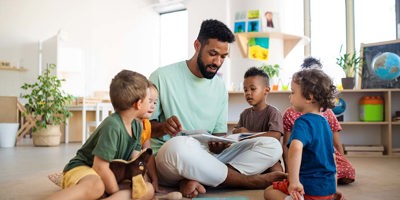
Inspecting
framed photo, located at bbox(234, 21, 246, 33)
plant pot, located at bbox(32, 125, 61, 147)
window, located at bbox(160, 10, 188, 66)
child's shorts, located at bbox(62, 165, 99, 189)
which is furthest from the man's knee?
window, located at bbox(160, 10, 188, 66)

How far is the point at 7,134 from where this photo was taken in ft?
16.0

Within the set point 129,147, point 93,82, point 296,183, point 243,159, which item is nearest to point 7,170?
point 129,147

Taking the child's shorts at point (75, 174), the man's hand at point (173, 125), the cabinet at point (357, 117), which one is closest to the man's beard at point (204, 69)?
the man's hand at point (173, 125)

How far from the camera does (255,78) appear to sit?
2.36 m

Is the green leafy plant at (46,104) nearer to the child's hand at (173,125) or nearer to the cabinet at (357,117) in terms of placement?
the cabinet at (357,117)

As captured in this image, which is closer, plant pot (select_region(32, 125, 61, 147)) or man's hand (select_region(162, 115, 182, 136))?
man's hand (select_region(162, 115, 182, 136))

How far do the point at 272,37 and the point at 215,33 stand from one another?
3023 mm

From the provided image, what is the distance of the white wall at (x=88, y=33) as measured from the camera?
691 centimetres

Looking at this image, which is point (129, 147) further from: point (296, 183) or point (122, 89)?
point (296, 183)

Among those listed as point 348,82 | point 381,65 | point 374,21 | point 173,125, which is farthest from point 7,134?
point 374,21

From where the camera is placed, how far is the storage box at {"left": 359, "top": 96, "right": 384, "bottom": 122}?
4066mm

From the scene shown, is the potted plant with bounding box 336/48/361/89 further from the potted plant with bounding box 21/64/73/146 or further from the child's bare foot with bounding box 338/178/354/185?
the potted plant with bounding box 21/64/73/146

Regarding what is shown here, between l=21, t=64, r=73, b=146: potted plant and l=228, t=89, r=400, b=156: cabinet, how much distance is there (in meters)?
2.39

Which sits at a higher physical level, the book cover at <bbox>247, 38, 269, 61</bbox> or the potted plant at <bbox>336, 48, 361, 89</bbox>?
the book cover at <bbox>247, 38, 269, 61</bbox>
